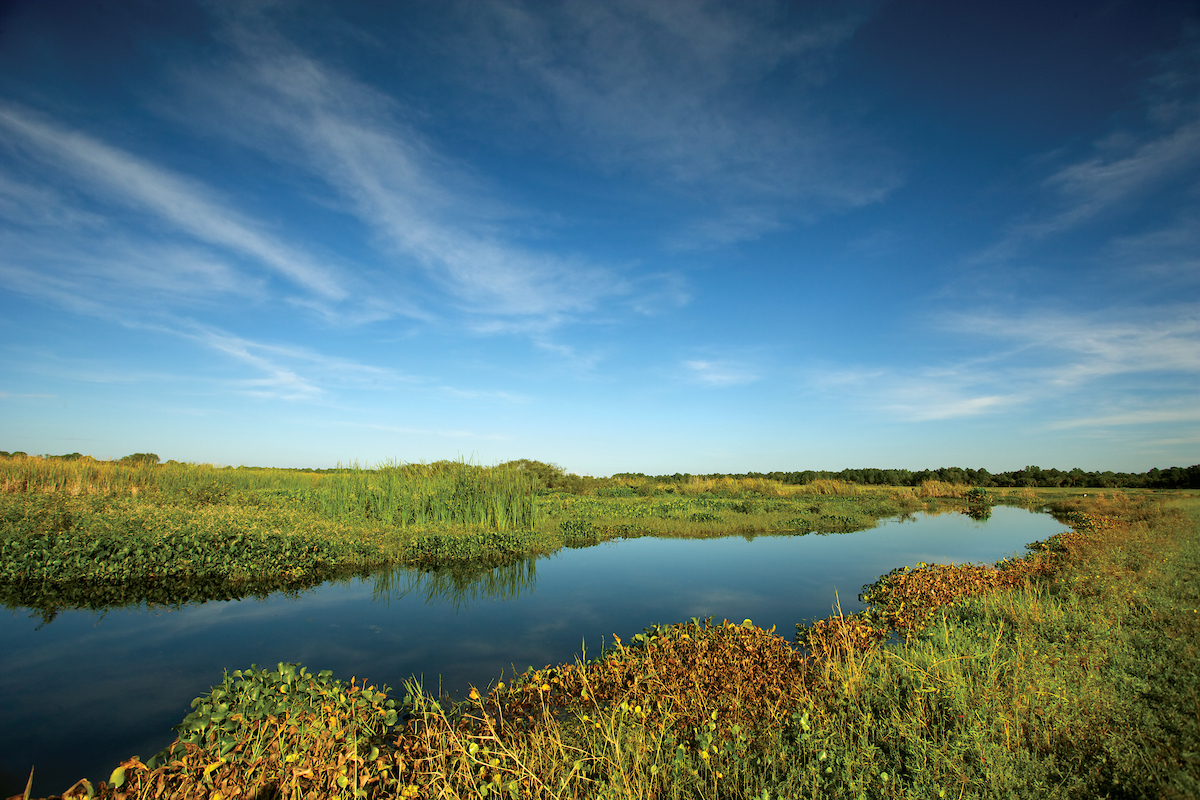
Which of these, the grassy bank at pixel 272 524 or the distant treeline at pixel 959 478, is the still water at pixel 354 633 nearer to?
the grassy bank at pixel 272 524

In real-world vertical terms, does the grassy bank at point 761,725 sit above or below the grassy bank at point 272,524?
below

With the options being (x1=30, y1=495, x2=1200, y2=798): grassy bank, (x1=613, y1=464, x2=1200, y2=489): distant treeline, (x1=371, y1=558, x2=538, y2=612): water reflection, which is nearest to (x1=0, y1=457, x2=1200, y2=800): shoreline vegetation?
(x1=30, y1=495, x2=1200, y2=798): grassy bank

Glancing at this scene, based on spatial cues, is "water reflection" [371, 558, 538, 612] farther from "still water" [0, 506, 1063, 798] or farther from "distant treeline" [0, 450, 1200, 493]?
"distant treeline" [0, 450, 1200, 493]

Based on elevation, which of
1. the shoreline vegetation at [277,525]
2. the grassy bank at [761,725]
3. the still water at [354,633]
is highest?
the shoreline vegetation at [277,525]

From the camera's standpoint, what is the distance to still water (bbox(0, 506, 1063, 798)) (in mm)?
5656

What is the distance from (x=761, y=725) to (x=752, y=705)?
0.43m

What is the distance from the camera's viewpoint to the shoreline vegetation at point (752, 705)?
3.84 meters

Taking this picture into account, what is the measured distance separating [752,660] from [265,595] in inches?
394

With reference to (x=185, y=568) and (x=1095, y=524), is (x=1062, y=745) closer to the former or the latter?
(x=185, y=568)

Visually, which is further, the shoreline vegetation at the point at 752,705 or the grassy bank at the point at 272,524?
the grassy bank at the point at 272,524

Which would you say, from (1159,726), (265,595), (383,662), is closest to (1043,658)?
(1159,726)

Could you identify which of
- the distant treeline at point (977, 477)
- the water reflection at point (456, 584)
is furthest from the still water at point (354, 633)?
the distant treeline at point (977, 477)

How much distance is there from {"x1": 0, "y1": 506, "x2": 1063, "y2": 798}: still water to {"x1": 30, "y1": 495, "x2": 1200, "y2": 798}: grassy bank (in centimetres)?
134

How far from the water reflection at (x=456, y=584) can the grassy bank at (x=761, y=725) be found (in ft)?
16.6
